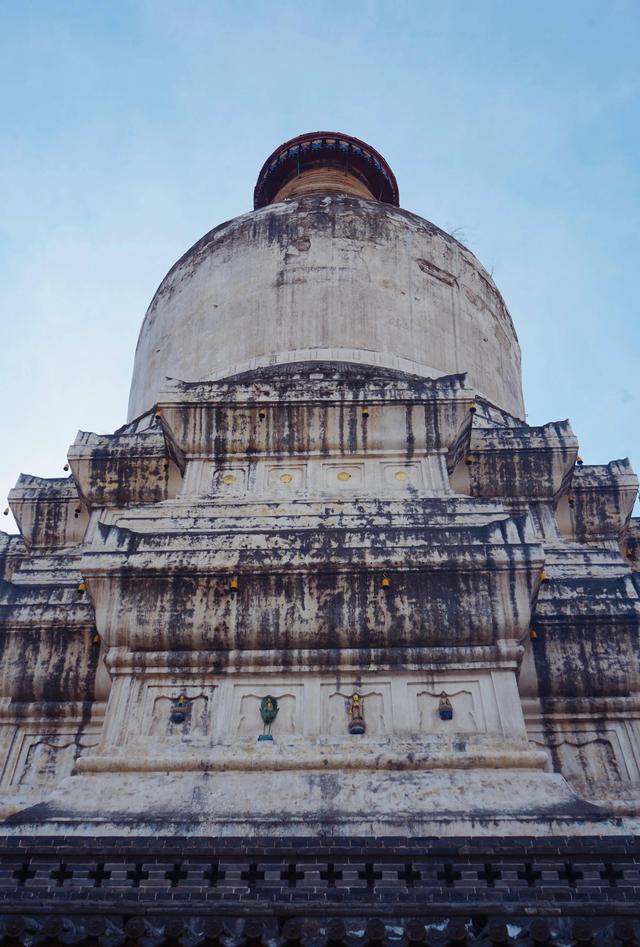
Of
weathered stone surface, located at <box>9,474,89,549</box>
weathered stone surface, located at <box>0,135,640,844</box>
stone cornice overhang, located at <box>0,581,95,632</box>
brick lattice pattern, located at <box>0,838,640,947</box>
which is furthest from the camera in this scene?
weathered stone surface, located at <box>9,474,89,549</box>

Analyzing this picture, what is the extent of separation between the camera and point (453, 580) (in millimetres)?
9977

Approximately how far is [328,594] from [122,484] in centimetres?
385

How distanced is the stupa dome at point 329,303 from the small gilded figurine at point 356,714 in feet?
18.6

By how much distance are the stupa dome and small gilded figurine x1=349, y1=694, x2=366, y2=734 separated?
5.67m

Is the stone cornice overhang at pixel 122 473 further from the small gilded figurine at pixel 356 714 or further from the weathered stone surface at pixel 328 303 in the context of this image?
the small gilded figurine at pixel 356 714

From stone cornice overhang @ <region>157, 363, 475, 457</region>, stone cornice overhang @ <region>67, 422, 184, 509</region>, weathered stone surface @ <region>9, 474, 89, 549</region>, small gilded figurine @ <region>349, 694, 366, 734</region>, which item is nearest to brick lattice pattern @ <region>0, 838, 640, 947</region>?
small gilded figurine @ <region>349, 694, 366, 734</region>

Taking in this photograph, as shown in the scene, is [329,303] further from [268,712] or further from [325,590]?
[268,712]

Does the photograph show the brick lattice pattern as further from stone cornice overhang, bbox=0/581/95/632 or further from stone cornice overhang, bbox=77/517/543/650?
stone cornice overhang, bbox=0/581/95/632

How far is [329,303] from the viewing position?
48.0 feet

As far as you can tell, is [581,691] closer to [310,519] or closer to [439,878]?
[310,519]

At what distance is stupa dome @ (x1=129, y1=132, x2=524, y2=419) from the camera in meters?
14.4

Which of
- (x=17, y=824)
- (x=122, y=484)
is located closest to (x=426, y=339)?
(x=122, y=484)

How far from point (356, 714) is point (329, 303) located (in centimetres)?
696

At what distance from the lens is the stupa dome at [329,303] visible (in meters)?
14.4
